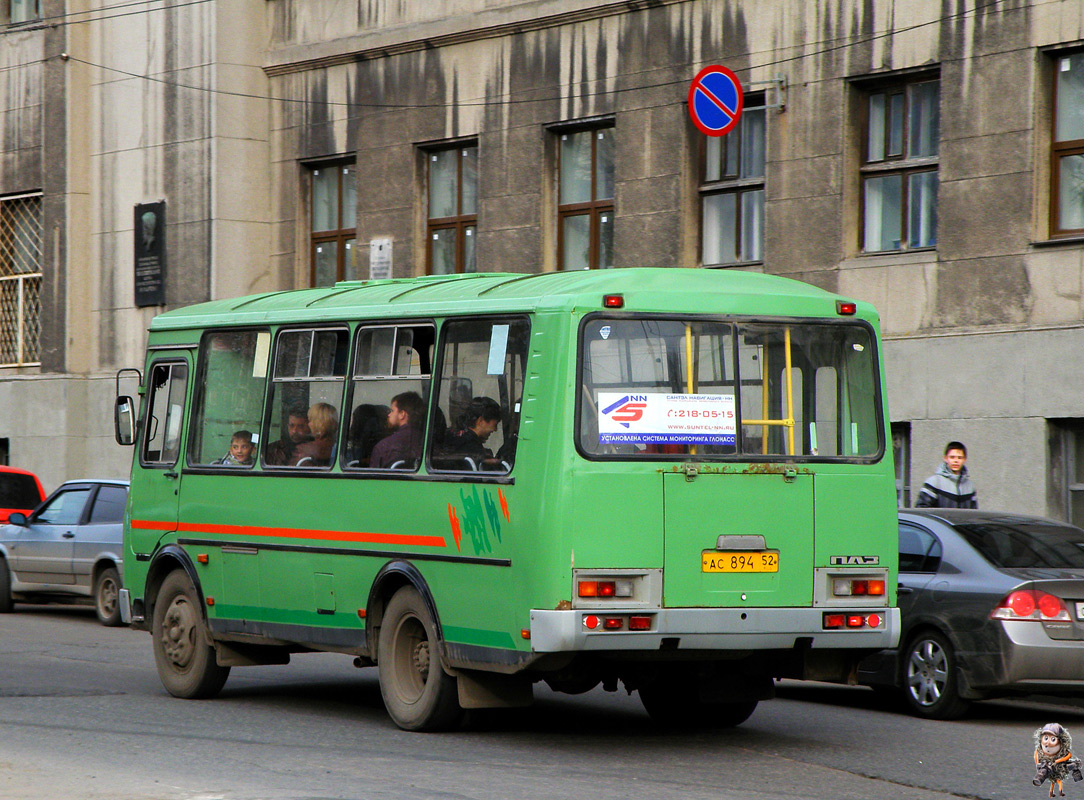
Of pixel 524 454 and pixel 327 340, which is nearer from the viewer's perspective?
pixel 524 454

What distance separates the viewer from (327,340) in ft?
37.4

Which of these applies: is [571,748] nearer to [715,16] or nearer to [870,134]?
[870,134]

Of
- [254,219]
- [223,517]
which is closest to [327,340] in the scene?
[223,517]

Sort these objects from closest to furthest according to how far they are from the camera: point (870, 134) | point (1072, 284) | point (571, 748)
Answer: point (571, 748) → point (1072, 284) → point (870, 134)

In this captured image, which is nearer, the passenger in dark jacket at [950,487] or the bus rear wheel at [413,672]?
the bus rear wheel at [413,672]

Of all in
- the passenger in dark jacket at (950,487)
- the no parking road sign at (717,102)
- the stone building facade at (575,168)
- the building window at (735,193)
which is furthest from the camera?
the building window at (735,193)

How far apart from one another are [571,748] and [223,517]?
333cm

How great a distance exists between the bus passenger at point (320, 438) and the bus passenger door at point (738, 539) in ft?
8.43

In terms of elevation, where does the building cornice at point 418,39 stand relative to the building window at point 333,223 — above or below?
above

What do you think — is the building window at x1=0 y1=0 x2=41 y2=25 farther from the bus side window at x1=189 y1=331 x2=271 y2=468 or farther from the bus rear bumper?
the bus rear bumper

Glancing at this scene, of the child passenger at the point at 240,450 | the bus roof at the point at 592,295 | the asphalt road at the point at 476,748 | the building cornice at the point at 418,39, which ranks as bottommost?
the asphalt road at the point at 476,748

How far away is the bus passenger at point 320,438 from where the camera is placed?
1120cm

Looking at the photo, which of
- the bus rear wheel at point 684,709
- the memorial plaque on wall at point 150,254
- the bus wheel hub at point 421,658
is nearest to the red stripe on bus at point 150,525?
the bus wheel hub at point 421,658

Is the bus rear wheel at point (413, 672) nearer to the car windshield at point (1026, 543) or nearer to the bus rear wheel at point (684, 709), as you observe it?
the bus rear wheel at point (684, 709)
